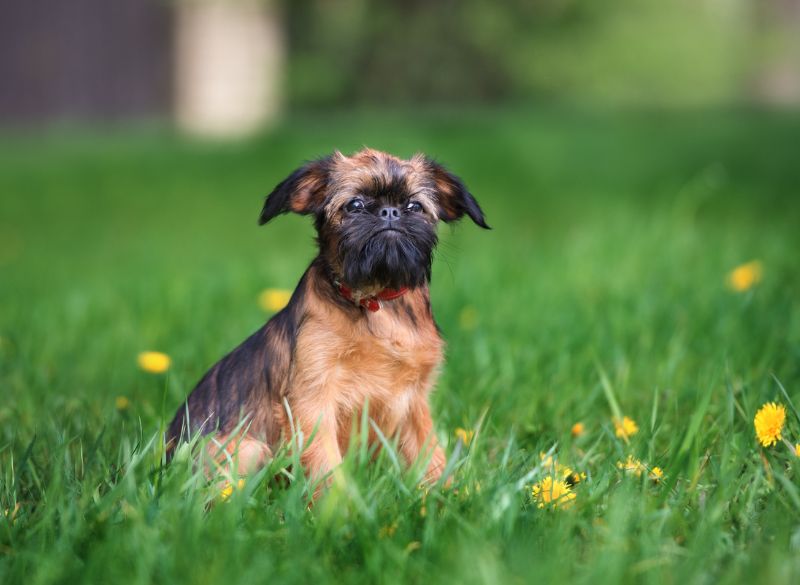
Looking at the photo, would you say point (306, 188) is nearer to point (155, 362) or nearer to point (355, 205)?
point (355, 205)

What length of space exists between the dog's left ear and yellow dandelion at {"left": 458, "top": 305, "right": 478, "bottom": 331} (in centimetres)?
172

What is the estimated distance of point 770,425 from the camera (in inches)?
119

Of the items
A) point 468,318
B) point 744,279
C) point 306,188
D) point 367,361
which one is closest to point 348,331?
point 367,361

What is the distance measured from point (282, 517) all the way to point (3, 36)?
20446mm

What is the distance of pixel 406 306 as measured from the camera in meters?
3.24

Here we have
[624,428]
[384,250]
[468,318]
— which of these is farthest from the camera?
[468,318]

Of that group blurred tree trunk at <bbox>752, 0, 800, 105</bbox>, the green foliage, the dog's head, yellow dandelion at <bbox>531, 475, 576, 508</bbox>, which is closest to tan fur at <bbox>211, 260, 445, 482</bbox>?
the dog's head

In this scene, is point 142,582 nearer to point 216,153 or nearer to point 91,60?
point 216,153

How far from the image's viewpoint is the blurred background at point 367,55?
1759 cm

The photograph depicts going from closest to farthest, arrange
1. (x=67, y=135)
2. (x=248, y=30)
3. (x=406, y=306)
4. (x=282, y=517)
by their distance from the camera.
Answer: (x=282, y=517) < (x=406, y=306) < (x=67, y=135) < (x=248, y=30)

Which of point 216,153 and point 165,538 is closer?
point 165,538

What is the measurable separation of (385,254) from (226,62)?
50.1 feet

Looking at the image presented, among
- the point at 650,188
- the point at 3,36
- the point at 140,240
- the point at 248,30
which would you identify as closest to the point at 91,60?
the point at 3,36

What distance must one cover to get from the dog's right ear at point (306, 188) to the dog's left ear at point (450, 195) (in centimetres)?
36
